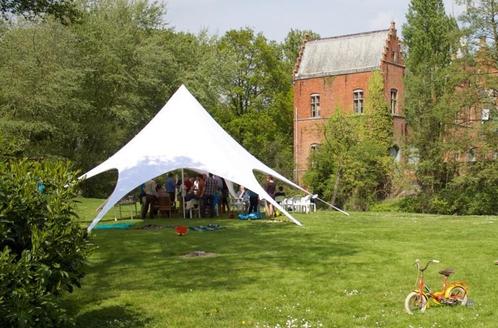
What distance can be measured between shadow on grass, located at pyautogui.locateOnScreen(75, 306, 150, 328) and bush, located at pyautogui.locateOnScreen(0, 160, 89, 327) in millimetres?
1049

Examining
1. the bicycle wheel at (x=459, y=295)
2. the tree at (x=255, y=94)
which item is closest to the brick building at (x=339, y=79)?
the tree at (x=255, y=94)

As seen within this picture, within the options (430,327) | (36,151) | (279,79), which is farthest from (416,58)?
(430,327)

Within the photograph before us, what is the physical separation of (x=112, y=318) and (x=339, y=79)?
3096 cm

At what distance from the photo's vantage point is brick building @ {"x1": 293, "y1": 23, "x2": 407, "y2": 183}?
114ft

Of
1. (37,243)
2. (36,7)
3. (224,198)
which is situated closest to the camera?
(37,243)

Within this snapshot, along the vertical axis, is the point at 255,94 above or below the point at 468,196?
→ above

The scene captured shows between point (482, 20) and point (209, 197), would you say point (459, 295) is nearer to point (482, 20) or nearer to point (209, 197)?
point (209, 197)

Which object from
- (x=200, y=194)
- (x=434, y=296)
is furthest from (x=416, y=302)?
(x=200, y=194)

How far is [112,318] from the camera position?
6.69 metres

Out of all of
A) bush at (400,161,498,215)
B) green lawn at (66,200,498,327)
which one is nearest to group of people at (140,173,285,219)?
green lawn at (66,200,498,327)

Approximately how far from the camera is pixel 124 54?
109 ft

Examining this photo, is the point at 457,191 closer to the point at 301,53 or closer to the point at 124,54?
the point at 301,53

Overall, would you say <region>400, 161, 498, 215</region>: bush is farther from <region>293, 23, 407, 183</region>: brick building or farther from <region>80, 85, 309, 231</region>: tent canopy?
<region>80, 85, 309, 231</region>: tent canopy

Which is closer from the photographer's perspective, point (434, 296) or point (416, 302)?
point (416, 302)
